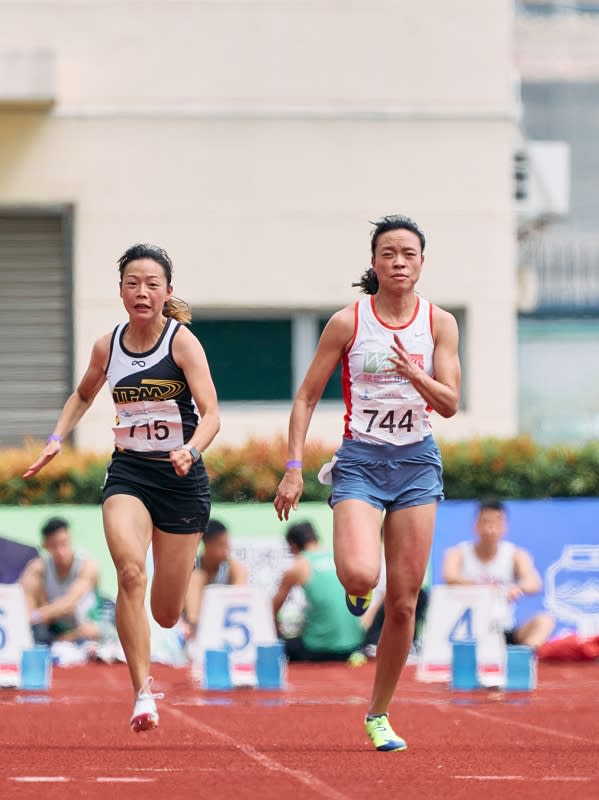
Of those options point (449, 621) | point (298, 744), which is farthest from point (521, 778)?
point (449, 621)

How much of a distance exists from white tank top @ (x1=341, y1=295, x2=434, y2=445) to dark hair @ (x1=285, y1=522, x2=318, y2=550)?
21.0 feet

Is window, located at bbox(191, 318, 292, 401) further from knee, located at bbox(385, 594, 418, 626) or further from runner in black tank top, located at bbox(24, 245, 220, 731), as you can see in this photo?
knee, located at bbox(385, 594, 418, 626)

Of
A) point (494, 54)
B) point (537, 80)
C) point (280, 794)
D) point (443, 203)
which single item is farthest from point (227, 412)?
point (537, 80)

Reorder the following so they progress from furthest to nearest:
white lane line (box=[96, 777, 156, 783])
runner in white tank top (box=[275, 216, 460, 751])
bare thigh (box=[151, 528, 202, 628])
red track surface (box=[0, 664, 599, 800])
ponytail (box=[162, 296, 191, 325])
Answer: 1. ponytail (box=[162, 296, 191, 325])
2. bare thigh (box=[151, 528, 202, 628])
3. runner in white tank top (box=[275, 216, 460, 751])
4. white lane line (box=[96, 777, 156, 783])
5. red track surface (box=[0, 664, 599, 800])

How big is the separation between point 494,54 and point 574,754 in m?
11.7

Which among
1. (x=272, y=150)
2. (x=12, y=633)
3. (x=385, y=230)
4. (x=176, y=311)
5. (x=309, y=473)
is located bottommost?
(x=12, y=633)

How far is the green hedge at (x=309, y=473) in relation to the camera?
634 inches

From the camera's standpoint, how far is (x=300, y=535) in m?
14.7

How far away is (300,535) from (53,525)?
6.60ft

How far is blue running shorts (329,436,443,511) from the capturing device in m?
8.29

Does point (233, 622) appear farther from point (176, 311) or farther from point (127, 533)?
point (127, 533)

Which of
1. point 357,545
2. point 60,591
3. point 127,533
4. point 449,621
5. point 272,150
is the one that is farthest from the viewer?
point 272,150

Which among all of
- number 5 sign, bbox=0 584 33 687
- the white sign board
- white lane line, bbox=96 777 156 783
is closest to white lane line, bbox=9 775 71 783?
white lane line, bbox=96 777 156 783

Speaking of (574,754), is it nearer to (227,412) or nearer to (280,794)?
(280,794)
